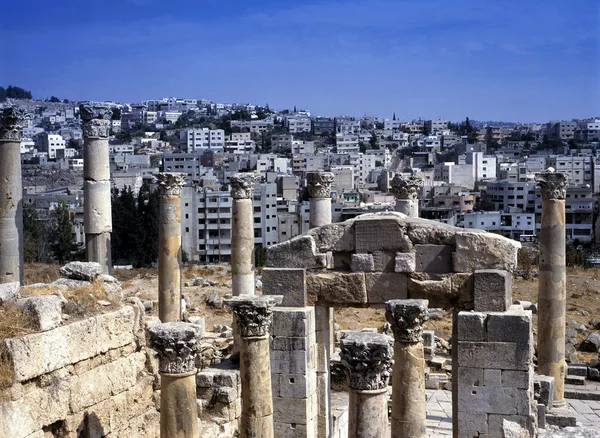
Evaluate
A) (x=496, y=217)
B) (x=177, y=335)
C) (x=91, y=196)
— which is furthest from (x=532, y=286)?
(x=496, y=217)

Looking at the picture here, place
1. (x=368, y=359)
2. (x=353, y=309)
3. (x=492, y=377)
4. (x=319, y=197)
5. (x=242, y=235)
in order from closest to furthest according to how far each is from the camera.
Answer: (x=368, y=359) → (x=492, y=377) → (x=242, y=235) → (x=319, y=197) → (x=353, y=309)

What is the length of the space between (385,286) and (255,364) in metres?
2.77

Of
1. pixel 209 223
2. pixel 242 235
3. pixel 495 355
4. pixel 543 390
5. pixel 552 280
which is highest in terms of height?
pixel 242 235

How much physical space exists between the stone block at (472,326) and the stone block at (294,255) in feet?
8.12

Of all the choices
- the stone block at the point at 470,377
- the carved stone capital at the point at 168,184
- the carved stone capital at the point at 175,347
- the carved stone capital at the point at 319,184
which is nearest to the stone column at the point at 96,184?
the carved stone capital at the point at 168,184

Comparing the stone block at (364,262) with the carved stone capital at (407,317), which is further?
the stone block at (364,262)

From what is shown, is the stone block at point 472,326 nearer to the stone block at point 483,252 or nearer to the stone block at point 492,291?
the stone block at point 492,291

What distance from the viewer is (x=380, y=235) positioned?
522 inches

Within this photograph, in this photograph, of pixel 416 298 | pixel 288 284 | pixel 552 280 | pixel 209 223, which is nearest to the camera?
pixel 416 298

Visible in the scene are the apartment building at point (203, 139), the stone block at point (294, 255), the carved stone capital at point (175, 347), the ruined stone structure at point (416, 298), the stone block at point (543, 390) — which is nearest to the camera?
the carved stone capital at point (175, 347)

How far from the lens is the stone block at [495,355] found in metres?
12.3

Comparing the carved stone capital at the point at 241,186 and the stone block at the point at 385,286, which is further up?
the carved stone capital at the point at 241,186

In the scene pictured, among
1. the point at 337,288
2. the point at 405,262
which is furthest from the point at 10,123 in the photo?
the point at 405,262

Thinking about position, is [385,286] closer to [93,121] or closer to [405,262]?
[405,262]
